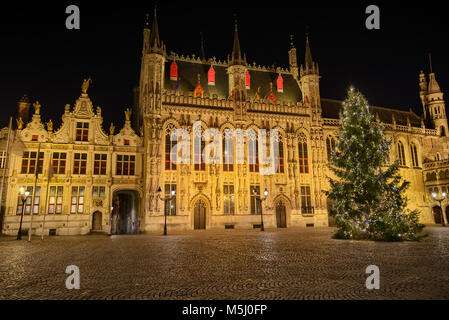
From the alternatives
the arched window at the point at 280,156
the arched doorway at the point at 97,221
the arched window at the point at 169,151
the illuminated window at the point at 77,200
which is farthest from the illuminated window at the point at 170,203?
the arched window at the point at 280,156

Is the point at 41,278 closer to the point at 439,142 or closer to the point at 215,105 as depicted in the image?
the point at 215,105

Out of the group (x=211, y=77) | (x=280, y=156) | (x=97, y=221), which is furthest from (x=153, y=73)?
(x=280, y=156)

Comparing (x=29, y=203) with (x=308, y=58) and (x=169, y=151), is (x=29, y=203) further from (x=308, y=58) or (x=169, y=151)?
(x=308, y=58)

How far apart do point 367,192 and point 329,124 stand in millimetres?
23640

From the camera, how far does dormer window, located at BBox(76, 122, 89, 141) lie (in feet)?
103

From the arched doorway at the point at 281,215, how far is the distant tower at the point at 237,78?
1120 cm

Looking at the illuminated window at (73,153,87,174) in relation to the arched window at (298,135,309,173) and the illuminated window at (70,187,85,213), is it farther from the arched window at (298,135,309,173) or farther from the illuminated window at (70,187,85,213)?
the arched window at (298,135,309,173)

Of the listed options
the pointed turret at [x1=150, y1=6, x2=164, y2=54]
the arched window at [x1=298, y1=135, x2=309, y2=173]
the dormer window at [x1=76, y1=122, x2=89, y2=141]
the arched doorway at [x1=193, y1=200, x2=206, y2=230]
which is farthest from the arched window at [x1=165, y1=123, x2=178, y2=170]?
the arched window at [x1=298, y1=135, x2=309, y2=173]

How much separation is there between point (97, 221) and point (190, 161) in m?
11.9

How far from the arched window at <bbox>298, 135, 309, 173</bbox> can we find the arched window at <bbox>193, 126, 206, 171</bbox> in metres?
12.1

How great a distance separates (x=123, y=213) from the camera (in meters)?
42.5

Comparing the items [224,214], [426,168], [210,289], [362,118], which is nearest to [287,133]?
[224,214]
